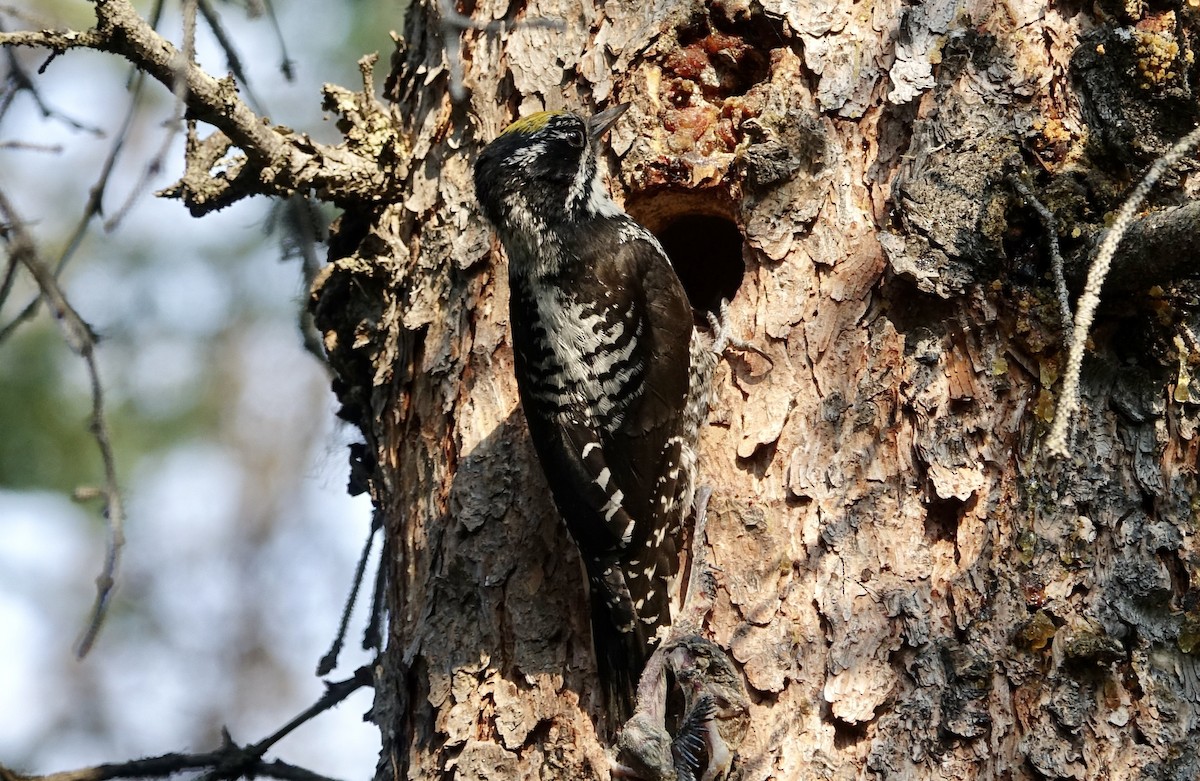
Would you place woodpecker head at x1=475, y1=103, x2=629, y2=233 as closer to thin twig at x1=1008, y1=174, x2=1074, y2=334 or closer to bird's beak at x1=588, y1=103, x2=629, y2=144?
bird's beak at x1=588, y1=103, x2=629, y2=144

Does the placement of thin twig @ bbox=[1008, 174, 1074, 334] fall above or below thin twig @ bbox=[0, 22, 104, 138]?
below

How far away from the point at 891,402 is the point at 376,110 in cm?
216

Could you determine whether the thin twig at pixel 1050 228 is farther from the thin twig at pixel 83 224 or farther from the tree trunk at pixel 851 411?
the thin twig at pixel 83 224

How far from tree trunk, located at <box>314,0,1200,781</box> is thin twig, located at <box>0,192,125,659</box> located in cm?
113

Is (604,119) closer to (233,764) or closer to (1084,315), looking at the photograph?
(1084,315)


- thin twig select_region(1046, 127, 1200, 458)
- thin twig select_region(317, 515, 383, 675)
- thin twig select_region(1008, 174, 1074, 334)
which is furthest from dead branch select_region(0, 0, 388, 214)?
thin twig select_region(1046, 127, 1200, 458)

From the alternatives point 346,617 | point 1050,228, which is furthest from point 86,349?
point 1050,228

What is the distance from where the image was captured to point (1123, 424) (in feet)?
9.53

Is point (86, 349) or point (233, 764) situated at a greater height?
point (86, 349)

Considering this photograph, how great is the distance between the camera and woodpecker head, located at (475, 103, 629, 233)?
3.65 meters

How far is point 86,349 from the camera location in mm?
2539

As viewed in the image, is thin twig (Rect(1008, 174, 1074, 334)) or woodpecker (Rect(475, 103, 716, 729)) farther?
woodpecker (Rect(475, 103, 716, 729))

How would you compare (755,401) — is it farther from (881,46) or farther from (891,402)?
(881,46)

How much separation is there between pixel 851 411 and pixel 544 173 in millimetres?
1464
